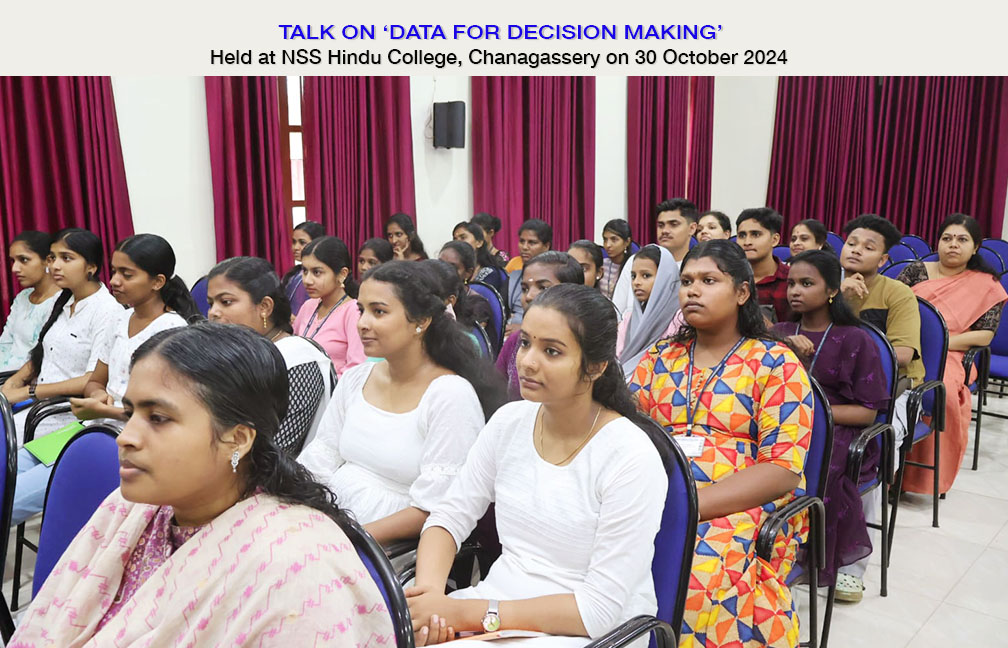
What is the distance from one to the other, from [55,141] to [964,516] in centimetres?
488

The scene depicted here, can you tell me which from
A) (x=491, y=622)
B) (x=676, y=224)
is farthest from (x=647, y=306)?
(x=676, y=224)

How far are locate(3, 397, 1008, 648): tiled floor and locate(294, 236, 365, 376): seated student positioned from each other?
4.25ft

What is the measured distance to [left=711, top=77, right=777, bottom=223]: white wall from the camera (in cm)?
857

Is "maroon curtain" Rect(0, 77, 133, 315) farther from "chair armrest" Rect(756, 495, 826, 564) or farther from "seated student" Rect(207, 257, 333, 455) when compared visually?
"chair armrest" Rect(756, 495, 826, 564)

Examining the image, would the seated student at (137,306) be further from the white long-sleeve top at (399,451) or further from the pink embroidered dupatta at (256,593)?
the pink embroidered dupatta at (256,593)

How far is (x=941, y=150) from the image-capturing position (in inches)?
298

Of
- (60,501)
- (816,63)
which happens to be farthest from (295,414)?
(816,63)

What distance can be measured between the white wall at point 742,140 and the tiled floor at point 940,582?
5605 mm

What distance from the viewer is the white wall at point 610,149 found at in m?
7.75

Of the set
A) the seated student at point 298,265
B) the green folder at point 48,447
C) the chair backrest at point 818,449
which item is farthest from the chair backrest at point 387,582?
the seated student at point 298,265

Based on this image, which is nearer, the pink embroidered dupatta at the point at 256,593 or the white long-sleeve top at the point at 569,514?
the pink embroidered dupatta at the point at 256,593

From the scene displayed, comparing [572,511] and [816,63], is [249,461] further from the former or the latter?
[816,63]

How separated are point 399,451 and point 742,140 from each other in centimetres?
778

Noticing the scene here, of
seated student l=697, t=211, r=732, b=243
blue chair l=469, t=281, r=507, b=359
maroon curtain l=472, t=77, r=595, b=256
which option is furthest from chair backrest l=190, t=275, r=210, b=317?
maroon curtain l=472, t=77, r=595, b=256
